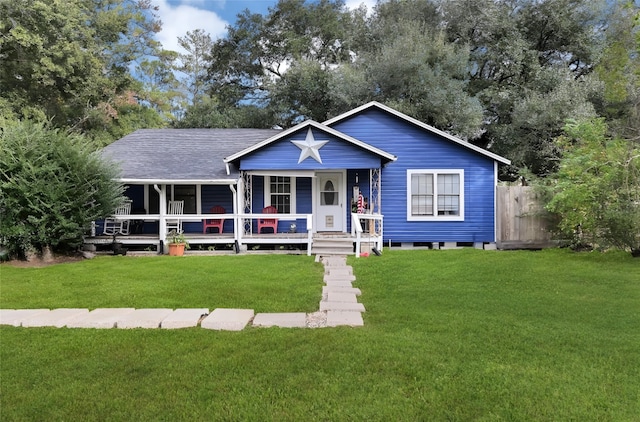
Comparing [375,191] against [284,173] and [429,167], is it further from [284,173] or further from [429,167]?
[284,173]

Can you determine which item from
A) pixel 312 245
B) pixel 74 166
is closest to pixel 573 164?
pixel 312 245

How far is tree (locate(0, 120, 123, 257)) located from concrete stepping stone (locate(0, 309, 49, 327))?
517 centimetres

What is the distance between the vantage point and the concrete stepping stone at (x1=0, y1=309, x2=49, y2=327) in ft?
17.0

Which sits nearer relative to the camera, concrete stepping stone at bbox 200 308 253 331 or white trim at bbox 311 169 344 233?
concrete stepping stone at bbox 200 308 253 331

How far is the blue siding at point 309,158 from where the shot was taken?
12484 millimetres

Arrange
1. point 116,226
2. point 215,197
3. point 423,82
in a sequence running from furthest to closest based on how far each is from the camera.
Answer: point 423,82
point 215,197
point 116,226

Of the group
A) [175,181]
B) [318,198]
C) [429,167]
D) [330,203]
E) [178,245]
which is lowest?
[178,245]

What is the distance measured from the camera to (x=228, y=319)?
5137 mm

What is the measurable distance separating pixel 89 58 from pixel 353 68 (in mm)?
14133

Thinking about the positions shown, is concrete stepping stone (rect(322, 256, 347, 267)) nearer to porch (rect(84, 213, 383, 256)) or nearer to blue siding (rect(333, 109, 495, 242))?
porch (rect(84, 213, 383, 256))

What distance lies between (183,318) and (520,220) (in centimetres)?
1153

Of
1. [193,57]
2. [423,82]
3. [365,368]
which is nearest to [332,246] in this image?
[365,368]

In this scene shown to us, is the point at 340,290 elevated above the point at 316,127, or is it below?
below

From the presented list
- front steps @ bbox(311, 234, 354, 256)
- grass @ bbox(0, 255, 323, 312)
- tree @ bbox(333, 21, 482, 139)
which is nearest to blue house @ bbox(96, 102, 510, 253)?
front steps @ bbox(311, 234, 354, 256)
